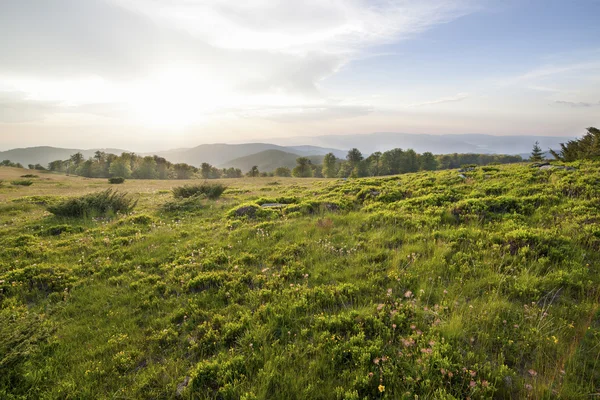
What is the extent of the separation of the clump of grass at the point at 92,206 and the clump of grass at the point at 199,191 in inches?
163

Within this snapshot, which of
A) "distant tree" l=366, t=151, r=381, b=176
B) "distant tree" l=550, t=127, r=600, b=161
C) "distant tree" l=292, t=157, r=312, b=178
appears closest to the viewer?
"distant tree" l=550, t=127, r=600, b=161

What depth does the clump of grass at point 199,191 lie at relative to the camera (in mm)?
19672

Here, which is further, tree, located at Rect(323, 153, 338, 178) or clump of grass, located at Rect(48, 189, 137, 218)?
tree, located at Rect(323, 153, 338, 178)

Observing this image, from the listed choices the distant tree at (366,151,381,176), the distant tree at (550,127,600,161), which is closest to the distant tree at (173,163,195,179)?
the distant tree at (366,151,381,176)

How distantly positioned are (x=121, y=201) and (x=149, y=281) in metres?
10.9

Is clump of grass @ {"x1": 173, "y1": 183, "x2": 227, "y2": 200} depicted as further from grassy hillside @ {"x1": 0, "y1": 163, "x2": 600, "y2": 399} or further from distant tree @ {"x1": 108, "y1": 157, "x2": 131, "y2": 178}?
distant tree @ {"x1": 108, "y1": 157, "x2": 131, "y2": 178}

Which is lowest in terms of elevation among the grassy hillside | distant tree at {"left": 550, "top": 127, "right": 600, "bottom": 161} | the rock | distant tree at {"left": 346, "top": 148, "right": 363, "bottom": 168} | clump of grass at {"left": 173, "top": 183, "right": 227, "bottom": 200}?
the rock

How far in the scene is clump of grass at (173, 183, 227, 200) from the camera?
19.7m

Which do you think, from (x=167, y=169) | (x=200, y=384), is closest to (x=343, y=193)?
(x=200, y=384)

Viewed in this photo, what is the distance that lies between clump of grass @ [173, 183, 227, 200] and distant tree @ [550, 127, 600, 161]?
1035 inches

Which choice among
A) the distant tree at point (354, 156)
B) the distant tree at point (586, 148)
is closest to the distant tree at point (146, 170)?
the distant tree at point (354, 156)

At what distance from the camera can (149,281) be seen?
7043 mm

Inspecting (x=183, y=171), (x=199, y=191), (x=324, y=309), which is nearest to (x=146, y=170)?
(x=183, y=171)

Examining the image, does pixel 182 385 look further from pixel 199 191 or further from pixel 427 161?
pixel 427 161
